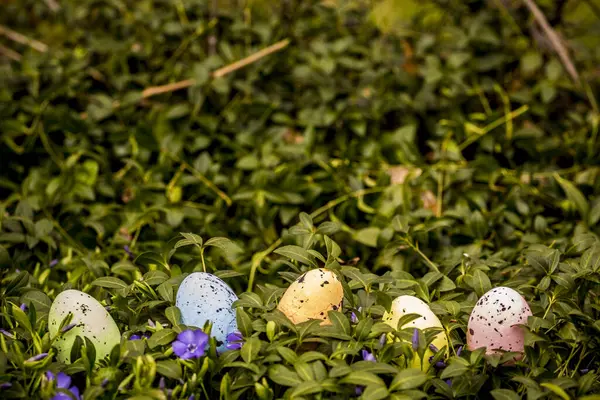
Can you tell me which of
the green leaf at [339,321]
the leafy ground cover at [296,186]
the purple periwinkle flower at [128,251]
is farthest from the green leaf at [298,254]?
the purple periwinkle flower at [128,251]

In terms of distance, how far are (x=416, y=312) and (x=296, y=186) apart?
0.84 m

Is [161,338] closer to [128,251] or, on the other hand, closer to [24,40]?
[128,251]

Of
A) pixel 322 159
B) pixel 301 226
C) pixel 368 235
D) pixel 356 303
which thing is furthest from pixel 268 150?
pixel 356 303

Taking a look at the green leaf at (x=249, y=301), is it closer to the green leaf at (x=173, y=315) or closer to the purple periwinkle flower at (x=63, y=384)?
the green leaf at (x=173, y=315)

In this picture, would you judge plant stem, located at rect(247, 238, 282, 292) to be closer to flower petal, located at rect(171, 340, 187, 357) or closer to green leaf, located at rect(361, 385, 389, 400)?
flower petal, located at rect(171, 340, 187, 357)

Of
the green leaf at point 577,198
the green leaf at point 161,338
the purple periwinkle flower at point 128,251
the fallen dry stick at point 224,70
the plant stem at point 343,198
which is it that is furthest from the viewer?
the fallen dry stick at point 224,70

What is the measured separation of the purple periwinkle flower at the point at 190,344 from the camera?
113 centimetres

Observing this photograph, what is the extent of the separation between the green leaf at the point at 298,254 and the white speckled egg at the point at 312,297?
0.18ft

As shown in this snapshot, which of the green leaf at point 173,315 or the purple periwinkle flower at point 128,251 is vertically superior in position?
the green leaf at point 173,315

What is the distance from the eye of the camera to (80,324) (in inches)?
47.9

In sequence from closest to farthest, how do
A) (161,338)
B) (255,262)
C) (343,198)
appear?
(161,338) < (255,262) < (343,198)

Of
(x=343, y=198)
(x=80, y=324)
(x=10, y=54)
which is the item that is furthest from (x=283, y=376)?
(x=10, y=54)

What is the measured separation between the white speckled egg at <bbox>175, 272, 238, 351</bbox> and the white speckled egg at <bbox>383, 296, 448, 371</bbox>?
1.00 feet

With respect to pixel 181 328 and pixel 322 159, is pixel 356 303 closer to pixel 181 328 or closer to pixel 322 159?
pixel 181 328
